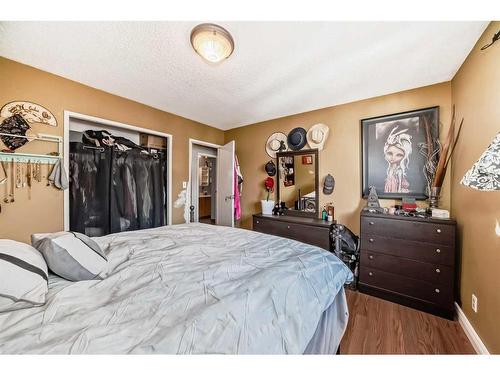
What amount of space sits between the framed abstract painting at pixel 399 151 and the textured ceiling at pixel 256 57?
371mm

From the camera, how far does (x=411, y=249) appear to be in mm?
1924

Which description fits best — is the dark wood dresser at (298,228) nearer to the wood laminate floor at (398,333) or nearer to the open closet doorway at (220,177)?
the open closet doorway at (220,177)

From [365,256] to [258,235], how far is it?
4.41 feet

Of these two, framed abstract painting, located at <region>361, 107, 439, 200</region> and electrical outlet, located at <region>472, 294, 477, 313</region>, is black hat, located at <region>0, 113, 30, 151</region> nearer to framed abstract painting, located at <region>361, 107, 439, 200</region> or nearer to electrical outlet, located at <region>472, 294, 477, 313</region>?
framed abstract painting, located at <region>361, 107, 439, 200</region>

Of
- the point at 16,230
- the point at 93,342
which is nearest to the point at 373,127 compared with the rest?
the point at 93,342

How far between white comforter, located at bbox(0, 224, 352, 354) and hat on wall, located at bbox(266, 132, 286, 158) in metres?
2.16

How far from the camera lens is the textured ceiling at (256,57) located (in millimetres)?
1364

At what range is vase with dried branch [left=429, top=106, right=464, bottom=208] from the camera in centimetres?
190

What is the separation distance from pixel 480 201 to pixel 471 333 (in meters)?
1.05

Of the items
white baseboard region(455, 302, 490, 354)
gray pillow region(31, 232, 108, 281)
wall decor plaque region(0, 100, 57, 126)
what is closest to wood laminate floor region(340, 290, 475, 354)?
white baseboard region(455, 302, 490, 354)

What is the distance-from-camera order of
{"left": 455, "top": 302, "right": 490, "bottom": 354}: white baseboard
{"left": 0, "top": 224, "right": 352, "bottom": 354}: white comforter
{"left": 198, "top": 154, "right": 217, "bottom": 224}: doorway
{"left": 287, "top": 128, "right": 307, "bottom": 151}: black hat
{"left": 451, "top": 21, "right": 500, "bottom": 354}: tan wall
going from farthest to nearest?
1. {"left": 198, "top": 154, "right": 217, "bottom": 224}: doorway
2. {"left": 287, "top": 128, "right": 307, "bottom": 151}: black hat
3. {"left": 455, "top": 302, "right": 490, "bottom": 354}: white baseboard
4. {"left": 451, "top": 21, "right": 500, "bottom": 354}: tan wall
5. {"left": 0, "top": 224, "right": 352, "bottom": 354}: white comforter

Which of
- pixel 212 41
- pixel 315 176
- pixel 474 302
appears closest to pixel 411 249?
pixel 474 302

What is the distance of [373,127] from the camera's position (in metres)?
2.42

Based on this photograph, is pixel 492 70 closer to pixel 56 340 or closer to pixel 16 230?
pixel 56 340
